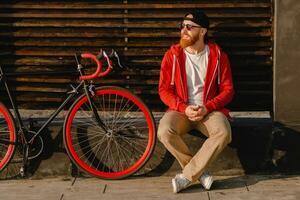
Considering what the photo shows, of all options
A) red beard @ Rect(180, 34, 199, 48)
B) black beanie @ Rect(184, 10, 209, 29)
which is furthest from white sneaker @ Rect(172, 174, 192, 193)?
black beanie @ Rect(184, 10, 209, 29)

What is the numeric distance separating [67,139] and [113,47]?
114 centimetres

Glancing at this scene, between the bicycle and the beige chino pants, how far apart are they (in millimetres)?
293

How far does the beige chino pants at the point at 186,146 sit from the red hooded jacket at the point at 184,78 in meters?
0.13

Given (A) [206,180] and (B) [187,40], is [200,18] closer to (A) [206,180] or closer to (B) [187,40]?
(B) [187,40]

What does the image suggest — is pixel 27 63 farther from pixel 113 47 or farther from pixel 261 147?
pixel 261 147

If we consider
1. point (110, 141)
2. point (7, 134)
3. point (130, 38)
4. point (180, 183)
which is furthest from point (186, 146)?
point (7, 134)

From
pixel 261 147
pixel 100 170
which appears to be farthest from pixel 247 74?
pixel 100 170

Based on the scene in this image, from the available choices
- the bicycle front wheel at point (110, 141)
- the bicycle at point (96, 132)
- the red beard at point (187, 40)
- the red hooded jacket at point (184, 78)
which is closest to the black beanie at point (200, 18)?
the red beard at point (187, 40)

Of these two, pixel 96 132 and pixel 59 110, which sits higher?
pixel 59 110

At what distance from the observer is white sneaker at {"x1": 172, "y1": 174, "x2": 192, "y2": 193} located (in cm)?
670

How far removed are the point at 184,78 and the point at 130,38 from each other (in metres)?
0.91

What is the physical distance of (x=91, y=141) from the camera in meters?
7.26

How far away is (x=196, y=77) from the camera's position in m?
6.96

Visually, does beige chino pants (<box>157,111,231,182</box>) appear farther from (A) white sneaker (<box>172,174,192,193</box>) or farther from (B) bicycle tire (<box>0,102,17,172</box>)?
(B) bicycle tire (<box>0,102,17,172</box>)
